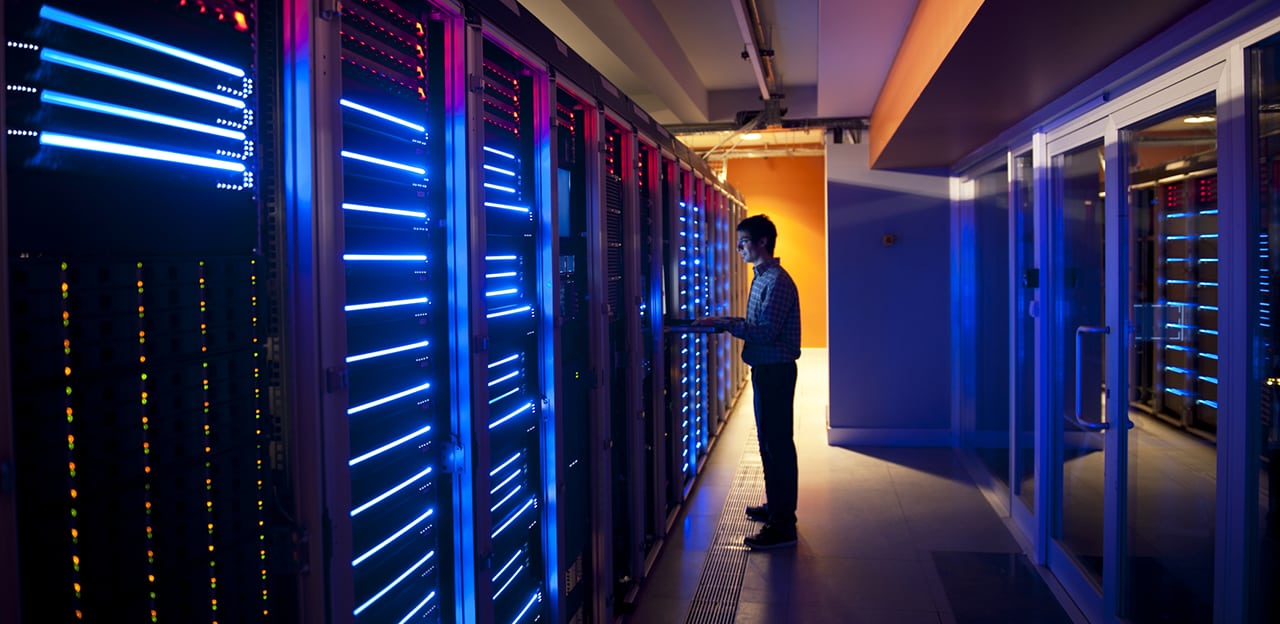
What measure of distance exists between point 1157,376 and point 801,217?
9209 millimetres

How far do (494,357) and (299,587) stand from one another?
1000mm

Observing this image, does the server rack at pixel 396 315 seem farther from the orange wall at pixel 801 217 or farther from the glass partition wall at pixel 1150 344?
the orange wall at pixel 801 217

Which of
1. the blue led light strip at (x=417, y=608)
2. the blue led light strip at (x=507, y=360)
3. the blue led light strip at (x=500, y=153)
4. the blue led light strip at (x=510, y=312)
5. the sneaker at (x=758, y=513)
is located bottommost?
the sneaker at (x=758, y=513)

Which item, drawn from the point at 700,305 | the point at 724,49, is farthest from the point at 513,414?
the point at 724,49

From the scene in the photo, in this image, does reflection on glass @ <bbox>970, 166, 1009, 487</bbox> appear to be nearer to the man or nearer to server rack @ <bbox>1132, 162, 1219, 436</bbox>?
server rack @ <bbox>1132, 162, 1219, 436</bbox>

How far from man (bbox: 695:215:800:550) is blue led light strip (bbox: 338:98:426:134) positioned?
260cm

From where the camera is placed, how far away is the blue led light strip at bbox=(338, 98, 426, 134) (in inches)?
55.6

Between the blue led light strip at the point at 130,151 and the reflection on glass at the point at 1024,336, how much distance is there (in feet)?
13.6

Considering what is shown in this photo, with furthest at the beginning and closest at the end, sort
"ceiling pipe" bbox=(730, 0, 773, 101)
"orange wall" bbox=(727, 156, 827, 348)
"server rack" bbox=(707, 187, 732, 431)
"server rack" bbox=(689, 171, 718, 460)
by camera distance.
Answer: "orange wall" bbox=(727, 156, 827, 348)
"server rack" bbox=(707, 187, 732, 431)
"server rack" bbox=(689, 171, 718, 460)
"ceiling pipe" bbox=(730, 0, 773, 101)

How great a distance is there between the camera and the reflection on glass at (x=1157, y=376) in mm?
2854

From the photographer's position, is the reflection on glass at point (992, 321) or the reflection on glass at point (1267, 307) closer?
the reflection on glass at point (1267, 307)

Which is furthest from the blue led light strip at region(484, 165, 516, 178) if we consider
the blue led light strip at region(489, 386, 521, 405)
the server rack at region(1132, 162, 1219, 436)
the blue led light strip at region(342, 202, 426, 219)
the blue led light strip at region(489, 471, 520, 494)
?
the server rack at region(1132, 162, 1219, 436)

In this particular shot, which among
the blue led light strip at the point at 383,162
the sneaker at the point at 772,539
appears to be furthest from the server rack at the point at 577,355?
the sneaker at the point at 772,539

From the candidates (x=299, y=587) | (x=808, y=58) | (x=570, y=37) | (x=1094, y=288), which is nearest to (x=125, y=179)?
(x=299, y=587)
